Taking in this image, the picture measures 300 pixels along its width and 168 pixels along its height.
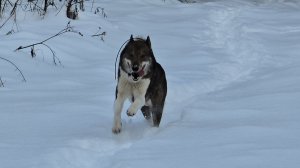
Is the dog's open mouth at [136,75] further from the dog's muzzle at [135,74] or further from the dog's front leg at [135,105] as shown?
the dog's front leg at [135,105]

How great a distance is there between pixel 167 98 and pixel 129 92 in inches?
72.2

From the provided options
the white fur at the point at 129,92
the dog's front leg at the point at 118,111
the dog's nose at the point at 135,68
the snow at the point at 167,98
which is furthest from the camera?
the dog's front leg at the point at 118,111

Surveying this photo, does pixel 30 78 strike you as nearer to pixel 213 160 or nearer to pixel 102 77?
pixel 102 77

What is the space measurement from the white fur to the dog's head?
0.18ft

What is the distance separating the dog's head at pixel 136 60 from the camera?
528cm

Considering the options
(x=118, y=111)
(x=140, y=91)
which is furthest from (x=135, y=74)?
(x=118, y=111)

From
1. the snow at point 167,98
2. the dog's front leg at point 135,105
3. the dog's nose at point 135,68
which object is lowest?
the snow at point 167,98

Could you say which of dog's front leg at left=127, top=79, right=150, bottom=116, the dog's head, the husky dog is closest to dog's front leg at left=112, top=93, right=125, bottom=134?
the husky dog

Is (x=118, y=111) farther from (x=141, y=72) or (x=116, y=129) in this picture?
(x=141, y=72)

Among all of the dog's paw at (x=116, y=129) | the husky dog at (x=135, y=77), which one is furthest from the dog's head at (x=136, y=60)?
the dog's paw at (x=116, y=129)

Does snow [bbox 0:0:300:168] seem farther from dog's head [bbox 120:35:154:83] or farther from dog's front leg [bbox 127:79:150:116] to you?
dog's head [bbox 120:35:154:83]

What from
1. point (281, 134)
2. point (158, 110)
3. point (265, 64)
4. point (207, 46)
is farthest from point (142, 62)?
point (207, 46)

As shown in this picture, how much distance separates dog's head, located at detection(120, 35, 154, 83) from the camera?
5.28 meters

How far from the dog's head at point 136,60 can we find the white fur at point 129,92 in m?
0.05
